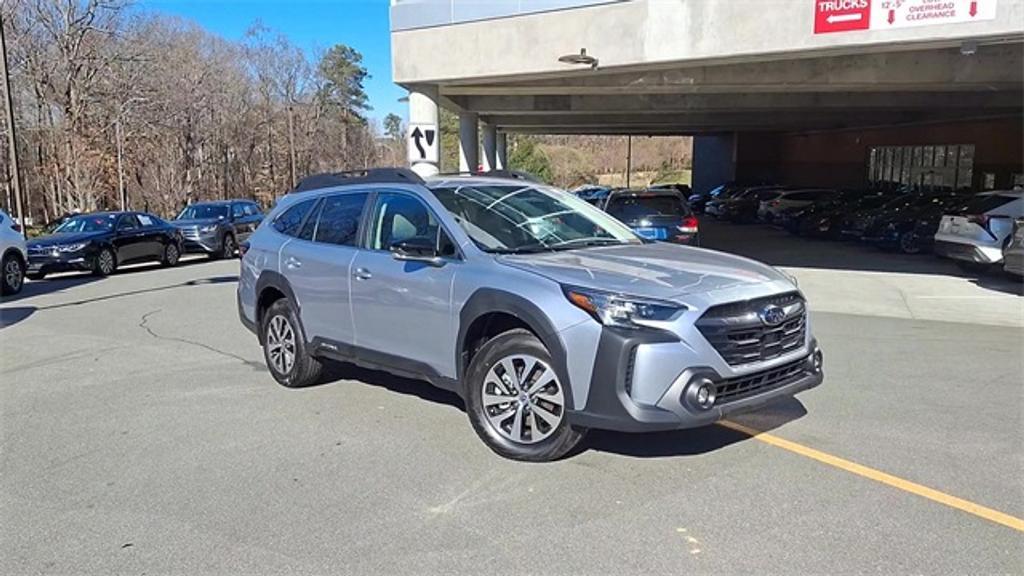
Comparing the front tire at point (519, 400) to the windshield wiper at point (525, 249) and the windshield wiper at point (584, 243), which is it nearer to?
the windshield wiper at point (525, 249)

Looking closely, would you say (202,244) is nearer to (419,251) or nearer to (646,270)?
(419,251)

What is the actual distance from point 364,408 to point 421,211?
1.63 m

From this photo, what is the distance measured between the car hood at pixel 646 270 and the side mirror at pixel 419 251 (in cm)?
51

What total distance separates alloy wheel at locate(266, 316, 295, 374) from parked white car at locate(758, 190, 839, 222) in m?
23.6

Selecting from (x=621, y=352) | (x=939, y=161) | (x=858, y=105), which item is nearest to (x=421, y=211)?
(x=621, y=352)

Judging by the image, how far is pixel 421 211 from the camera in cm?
535

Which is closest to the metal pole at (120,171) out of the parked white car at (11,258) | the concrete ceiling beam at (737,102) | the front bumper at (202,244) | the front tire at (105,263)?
the front bumper at (202,244)

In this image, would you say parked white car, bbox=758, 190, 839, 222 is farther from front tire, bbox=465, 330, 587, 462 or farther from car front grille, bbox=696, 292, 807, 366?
front tire, bbox=465, 330, 587, 462

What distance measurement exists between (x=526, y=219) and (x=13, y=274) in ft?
41.0

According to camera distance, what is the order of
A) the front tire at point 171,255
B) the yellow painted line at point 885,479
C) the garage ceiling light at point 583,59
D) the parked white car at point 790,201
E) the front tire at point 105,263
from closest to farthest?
1. the yellow painted line at point 885,479
2. the garage ceiling light at point 583,59
3. the front tire at point 105,263
4. the front tire at point 171,255
5. the parked white car at point 790,201

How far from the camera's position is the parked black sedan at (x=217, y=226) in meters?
20.7

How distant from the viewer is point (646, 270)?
14.6 ft

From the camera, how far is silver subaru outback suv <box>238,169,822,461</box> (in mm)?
4051

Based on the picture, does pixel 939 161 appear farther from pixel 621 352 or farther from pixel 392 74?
pixel 621 352
